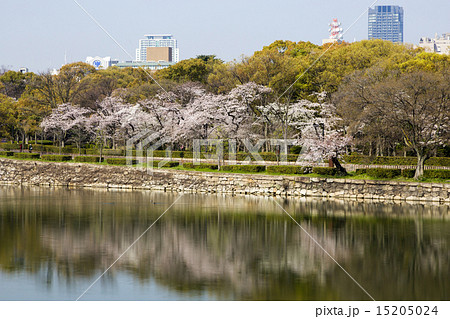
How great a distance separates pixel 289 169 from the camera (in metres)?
34.8

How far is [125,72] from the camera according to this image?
72938mm

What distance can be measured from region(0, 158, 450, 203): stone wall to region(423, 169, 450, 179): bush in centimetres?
134

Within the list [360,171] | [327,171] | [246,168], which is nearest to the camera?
[360,171]

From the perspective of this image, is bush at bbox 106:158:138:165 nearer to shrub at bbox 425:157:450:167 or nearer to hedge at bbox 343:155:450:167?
hedge at bbox 343:155:450:167

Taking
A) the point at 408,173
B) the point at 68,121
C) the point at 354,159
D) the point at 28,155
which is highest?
the point at 68,121

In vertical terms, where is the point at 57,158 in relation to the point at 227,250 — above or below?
above

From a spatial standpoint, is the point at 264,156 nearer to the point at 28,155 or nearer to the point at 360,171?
the point at 360,171

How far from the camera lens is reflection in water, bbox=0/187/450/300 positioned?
12.5m

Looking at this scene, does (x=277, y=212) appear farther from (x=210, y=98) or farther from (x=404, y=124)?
(x=210, y=98)

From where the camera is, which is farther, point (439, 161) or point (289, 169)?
point (289, 169)

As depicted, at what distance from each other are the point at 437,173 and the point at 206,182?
14.4 metres

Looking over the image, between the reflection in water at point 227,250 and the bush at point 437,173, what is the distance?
3581mm

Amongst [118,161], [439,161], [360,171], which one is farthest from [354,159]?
[118,161]

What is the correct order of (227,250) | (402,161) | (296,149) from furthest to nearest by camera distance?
1. (296,149)
2. (402,161)
3. (227,250)
